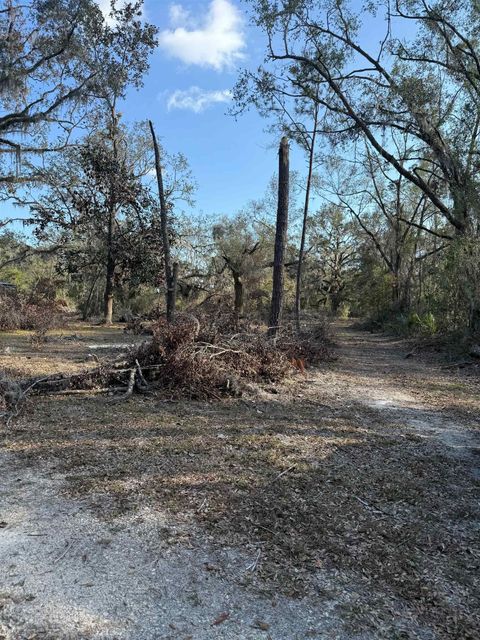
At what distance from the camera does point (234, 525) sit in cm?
315

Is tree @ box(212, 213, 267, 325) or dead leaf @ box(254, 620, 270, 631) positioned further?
tree @ box(212, 213, 267, 325)

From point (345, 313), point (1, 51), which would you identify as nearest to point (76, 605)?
point (1, 51)

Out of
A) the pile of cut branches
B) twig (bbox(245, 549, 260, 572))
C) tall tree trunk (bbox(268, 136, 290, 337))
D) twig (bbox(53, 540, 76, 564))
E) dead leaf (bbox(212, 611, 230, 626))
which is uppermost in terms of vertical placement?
tall tree trunk (bbox(268, 136, 290, 337))

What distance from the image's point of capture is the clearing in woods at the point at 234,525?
7.41 feet

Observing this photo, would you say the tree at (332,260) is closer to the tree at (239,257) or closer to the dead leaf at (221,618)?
the tree at (239,257)

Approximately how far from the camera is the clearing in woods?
2258 millimetres

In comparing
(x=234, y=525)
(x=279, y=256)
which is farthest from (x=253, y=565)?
(x=279, y=256)

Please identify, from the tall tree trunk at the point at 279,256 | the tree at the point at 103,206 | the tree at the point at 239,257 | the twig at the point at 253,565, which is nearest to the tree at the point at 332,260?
the tree at the point at 239,257

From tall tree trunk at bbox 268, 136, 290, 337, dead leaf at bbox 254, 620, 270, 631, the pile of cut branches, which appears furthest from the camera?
tall tree trunk at bbox 268, 136, 290, 337

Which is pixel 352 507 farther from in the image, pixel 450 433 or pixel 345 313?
pixel 345 313

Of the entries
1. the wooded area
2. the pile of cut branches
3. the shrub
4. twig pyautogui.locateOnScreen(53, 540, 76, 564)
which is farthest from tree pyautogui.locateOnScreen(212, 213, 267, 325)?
twig pyautogui.locateOnScreen(53, 540, 76, 564)

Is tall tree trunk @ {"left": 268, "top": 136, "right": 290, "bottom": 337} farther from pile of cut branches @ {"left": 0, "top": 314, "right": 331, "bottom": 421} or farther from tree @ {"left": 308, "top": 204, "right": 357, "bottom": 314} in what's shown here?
tree @ {"left": 308, "top": 204, "right": 357, "bottom": 314}

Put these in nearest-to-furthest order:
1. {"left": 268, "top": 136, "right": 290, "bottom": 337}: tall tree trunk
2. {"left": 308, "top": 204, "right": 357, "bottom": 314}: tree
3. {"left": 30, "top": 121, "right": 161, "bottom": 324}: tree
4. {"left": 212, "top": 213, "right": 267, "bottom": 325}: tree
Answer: {"left": 268, "top": 136, "right": 290, "bottom": 337}: tall tree trunk → {"left": 30, "top": 121, "right": 161, "bottom": 324}: tree → {"left": 212, "top": 213, "right": 267, "bottom": 325}: tree → {"left": 308, "top": 204, "right": 357, "bottom": 314}: tree

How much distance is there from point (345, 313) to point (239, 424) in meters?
32.7
